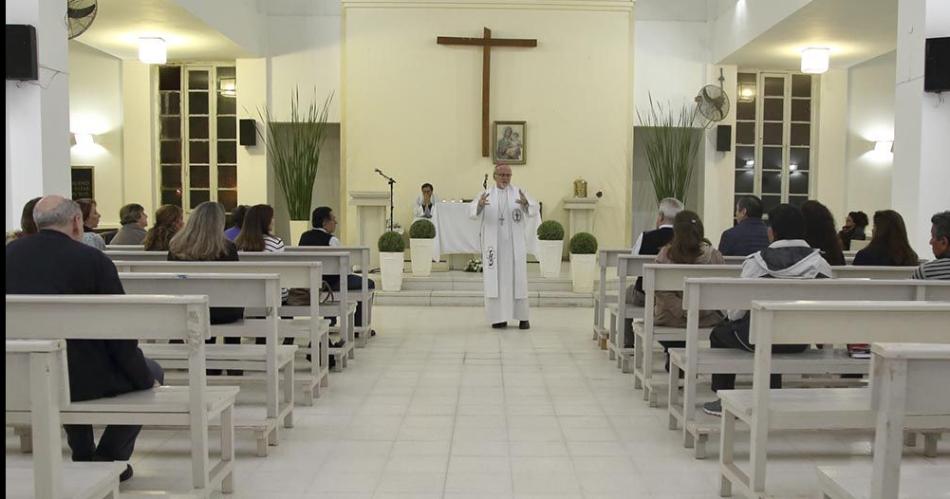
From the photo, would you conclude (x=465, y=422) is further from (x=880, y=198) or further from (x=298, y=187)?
(x=880, y=198)

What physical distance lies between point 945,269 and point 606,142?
8.19 metres

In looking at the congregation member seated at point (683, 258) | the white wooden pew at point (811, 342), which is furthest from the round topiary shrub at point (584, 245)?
the white wooden pew at point (811, 342)

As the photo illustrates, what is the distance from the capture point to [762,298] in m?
3.61

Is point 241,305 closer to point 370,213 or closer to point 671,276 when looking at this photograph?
point 671,276

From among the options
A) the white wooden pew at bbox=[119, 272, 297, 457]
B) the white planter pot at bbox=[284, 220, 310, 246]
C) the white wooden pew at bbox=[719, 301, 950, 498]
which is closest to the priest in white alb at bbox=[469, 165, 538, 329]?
the white wooden pew at bbox=[119, 272, 297, 457]

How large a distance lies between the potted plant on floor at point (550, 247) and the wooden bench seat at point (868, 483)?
7166 millimetres

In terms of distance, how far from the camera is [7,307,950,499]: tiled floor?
3234 millimetres

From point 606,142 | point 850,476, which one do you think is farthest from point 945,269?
point 606,142

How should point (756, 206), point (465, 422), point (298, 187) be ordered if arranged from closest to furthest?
point (465, 422) < point (756, 206) < point (298, 187)

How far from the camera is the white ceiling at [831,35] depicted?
8742 millimetres

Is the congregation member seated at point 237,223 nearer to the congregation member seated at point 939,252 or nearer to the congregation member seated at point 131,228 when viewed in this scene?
the congregation member seated at point 131,228

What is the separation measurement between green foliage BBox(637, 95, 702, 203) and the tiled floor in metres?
6.29

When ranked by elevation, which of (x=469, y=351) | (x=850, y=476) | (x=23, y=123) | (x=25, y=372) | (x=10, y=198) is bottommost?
(x=469, y=351)

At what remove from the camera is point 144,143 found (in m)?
11.8
